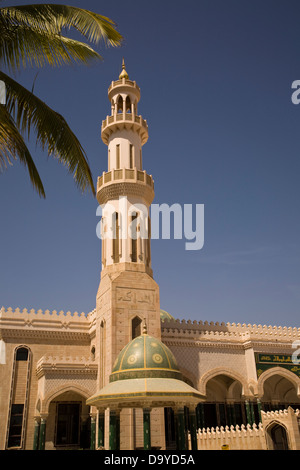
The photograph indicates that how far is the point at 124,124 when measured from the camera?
79.4 ft

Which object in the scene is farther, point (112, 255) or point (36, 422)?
point (112, 255)

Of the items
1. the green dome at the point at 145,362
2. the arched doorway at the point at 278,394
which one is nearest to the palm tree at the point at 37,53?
the green dome at the point at 145,362

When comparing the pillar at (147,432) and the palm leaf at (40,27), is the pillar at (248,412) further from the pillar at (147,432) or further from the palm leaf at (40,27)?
the palm leaf at (40,27)

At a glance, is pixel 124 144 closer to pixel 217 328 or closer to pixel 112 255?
pixel 112 255

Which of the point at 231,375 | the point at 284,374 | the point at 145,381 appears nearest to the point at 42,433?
the point at 231,375

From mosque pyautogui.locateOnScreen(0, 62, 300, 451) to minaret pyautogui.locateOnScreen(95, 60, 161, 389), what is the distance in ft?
0.18

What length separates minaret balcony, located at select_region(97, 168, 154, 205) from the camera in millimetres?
22734

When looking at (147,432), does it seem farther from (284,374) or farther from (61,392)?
(284,374)

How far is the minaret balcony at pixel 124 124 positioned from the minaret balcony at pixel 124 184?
2.80 metres

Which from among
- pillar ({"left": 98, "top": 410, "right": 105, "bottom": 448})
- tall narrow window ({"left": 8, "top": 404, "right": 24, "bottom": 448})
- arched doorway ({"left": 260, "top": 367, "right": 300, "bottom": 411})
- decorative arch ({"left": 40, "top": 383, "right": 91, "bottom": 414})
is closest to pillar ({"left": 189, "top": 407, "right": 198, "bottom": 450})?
pillar ({"left": 98, "top": 410, "right": 105, "bottom": 448})

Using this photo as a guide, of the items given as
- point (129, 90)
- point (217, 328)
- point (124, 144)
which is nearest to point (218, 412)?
point (217, 328)

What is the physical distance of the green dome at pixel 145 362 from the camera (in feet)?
35.7
